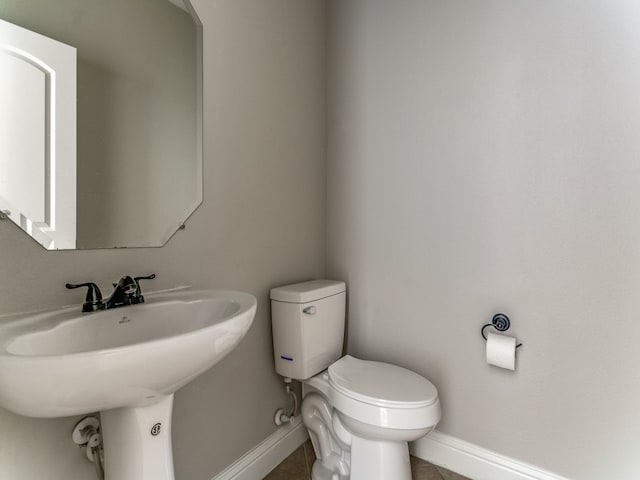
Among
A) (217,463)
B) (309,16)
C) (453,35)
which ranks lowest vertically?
(217,463)

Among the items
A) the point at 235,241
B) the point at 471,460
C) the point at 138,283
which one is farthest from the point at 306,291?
the point at 471,460

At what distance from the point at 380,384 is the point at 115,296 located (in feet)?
3.19

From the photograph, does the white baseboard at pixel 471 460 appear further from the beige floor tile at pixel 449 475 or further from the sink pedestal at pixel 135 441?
the sink pedestal at pixel 135 441

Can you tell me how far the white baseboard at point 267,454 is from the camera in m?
1.27

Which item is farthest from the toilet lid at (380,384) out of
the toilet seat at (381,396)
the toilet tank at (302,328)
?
the toilet tank at (302,328)

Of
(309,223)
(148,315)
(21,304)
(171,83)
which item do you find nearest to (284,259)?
(309,223)

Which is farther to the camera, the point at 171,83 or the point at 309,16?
the point at 309,16

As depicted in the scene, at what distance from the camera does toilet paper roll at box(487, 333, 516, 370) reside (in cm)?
125

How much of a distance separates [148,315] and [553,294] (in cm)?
141

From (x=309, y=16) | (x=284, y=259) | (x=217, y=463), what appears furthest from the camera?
(x=309, y=16)

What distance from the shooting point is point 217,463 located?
121 cm

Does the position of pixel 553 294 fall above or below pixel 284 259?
below

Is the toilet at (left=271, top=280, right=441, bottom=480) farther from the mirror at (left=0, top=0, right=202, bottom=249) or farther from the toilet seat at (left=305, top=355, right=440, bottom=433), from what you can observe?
the mirror at (left=0, top=0, right=202, bottom=249)

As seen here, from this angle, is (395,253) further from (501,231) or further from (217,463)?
(217,463)
